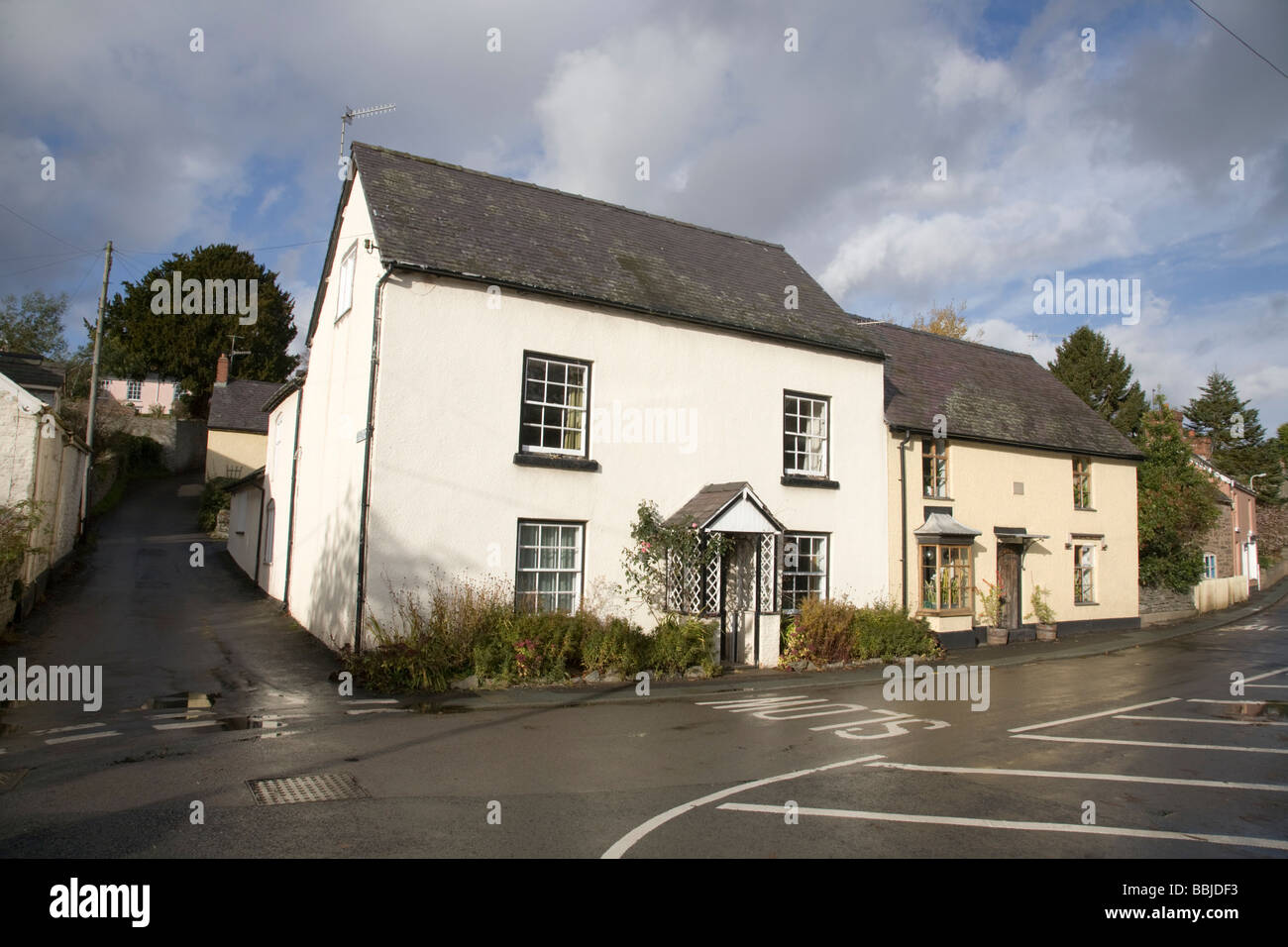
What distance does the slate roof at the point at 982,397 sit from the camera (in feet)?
70.6

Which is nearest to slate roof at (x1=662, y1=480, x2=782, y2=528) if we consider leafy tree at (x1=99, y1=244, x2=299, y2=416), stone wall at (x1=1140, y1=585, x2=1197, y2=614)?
stone wall at (x1=1140, y1=585, x2=1197, y2=614)

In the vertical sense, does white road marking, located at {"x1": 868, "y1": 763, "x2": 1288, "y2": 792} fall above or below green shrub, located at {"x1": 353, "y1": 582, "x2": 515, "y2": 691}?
below

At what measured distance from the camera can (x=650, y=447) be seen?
16.0m

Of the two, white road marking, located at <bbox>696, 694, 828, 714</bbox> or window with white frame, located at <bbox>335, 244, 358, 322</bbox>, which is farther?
window with white frame, located at <bbox>335, 244, 358, 322</bbox>

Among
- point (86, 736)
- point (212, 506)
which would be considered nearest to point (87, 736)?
point (86, 736)

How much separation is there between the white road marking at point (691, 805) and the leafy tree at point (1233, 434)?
6161 centimetres

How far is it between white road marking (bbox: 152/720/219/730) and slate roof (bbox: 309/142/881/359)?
7443mm

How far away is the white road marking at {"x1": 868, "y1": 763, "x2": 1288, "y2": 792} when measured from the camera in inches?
301

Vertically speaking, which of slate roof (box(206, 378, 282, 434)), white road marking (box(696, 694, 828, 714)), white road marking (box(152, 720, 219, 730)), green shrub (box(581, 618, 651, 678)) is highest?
slate roof (box(206, 378, 282, 434))

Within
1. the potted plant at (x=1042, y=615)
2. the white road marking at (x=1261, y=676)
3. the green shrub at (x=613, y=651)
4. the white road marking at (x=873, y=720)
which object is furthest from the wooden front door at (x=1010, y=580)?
the green shrub at (x=613, y=651)

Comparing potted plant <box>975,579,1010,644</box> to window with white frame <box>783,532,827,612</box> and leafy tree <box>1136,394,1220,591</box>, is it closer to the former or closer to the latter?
window with white frame <box>783,532,827,612</box>

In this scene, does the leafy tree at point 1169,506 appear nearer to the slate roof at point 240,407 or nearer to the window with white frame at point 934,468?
the window with white frame at point 934,468
